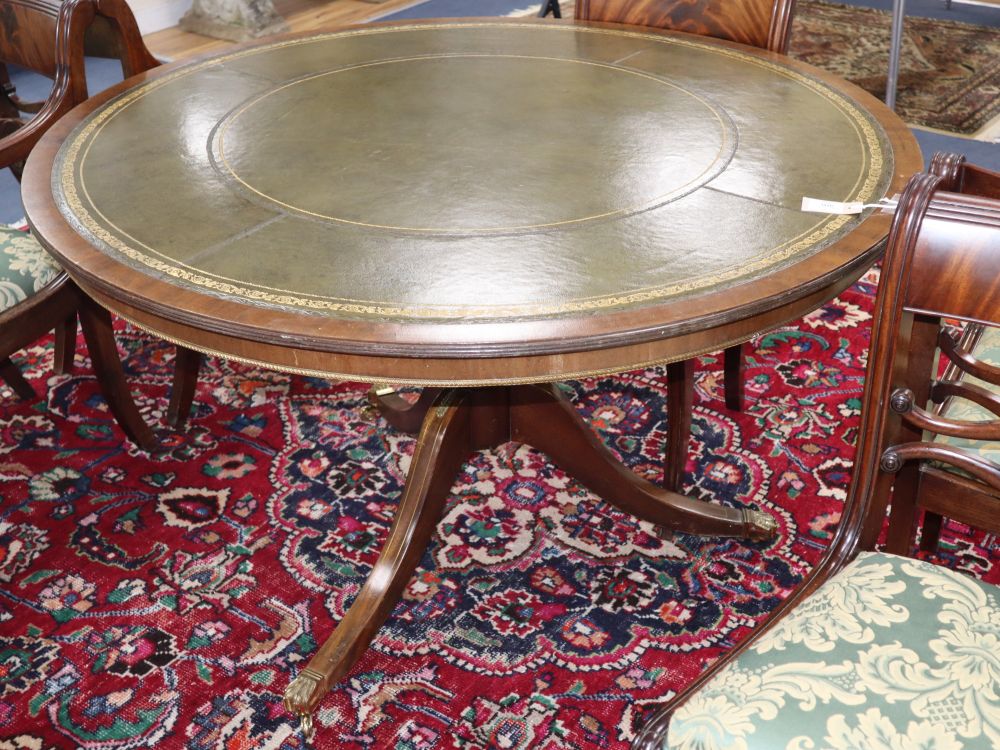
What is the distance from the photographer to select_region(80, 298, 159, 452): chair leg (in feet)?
5.74

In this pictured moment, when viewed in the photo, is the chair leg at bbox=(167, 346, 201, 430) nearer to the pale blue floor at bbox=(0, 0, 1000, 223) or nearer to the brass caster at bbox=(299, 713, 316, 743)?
the brass caster at bbox=(299, 713, 316, 743)

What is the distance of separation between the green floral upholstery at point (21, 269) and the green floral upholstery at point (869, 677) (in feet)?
4.06

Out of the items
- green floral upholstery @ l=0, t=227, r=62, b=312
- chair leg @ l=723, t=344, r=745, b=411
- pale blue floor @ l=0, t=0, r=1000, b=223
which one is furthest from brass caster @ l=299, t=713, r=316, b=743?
pale blue floor @ l=0, t=0, r=1000, b=223

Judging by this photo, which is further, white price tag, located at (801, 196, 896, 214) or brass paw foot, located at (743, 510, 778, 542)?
brass paw foot, located at (743, 510, 778, 542)

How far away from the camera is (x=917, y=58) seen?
12.3 feet

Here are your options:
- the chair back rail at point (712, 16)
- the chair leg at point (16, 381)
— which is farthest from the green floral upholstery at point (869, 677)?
the chair leg at point (16, 381)

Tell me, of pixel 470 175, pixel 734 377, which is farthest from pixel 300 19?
pixel 470 175

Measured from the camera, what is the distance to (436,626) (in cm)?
148

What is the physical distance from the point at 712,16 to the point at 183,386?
118 cm

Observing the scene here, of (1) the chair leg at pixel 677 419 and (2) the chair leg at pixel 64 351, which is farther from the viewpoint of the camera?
(2) the chair leg at pixel 64 351

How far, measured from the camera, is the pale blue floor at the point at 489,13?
→ 2871 millimetres

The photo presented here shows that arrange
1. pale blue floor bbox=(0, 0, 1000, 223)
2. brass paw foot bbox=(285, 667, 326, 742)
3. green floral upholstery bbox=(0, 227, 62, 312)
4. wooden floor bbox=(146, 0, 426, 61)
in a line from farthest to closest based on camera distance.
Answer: wooden floor bbox=(146, 0, 426, 61) < pale blue floor bbox=(0, 0, 1000, 223) < green floral upholstery bbox=(0, 227, 62, 312) < brass paw foot bbox=(285, 667, 326, 742)

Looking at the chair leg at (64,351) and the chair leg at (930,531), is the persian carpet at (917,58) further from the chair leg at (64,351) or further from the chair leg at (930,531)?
the chair leg at (64,351)

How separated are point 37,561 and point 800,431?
1331mm
